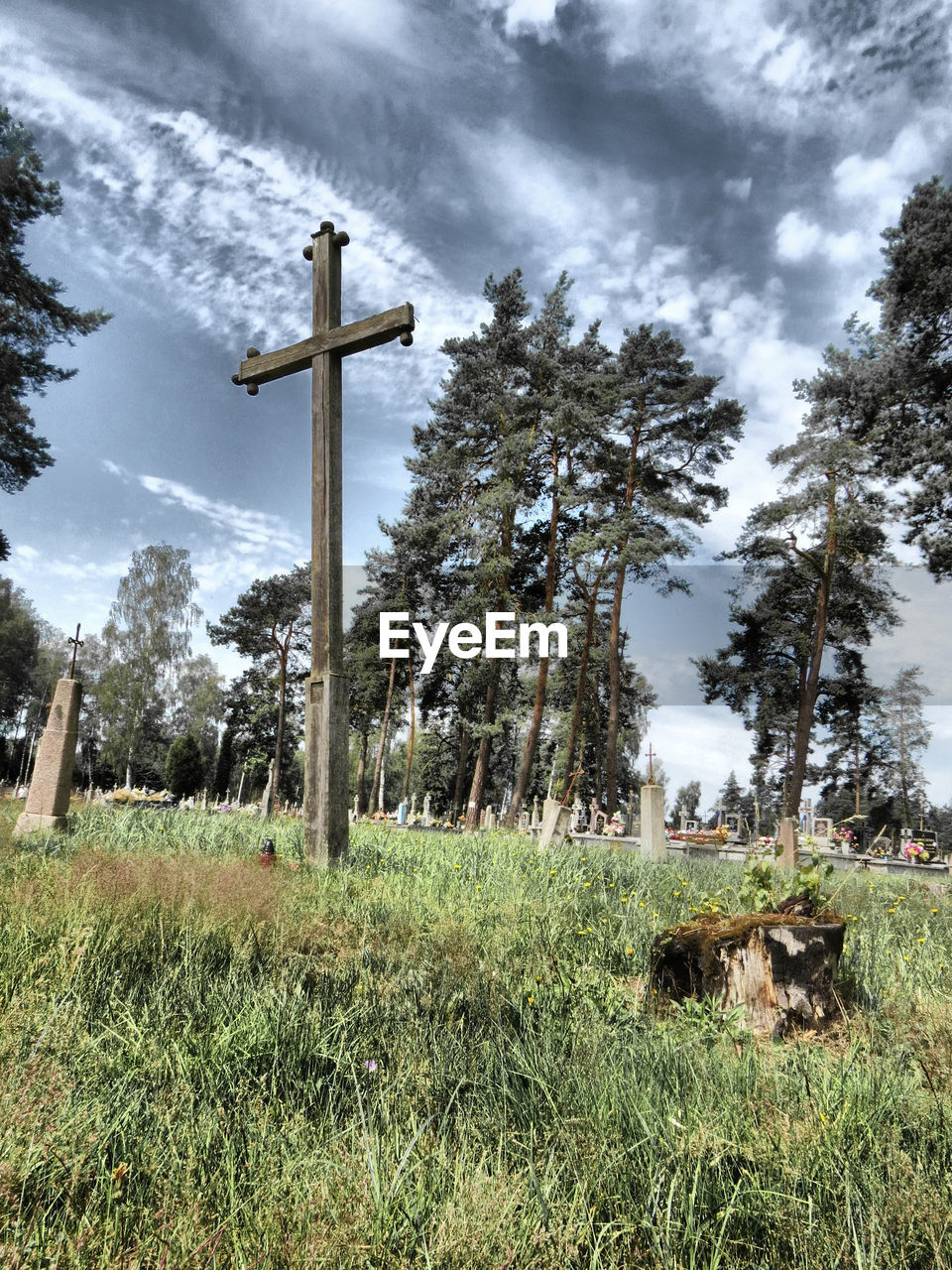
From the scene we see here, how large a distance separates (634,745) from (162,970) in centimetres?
4582

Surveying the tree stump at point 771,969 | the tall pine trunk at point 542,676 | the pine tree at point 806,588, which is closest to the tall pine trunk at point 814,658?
the pine tree at point 806,588

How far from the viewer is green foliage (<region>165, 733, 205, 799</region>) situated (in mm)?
36500

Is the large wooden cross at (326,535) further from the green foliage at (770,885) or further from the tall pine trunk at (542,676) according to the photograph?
the tall pine trunk at (542,676)

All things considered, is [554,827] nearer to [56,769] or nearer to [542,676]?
[56,769]

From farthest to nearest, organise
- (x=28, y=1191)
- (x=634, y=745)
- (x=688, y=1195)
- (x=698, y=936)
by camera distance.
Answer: (x=634, y=745) < (x=698, y=936) < (x=688, y=1195) < (x=28, y=1191)

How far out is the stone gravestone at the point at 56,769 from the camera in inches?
297

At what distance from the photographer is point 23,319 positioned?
19219 millimetres

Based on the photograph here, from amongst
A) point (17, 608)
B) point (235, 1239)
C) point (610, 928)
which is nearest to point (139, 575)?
point (17, 608)

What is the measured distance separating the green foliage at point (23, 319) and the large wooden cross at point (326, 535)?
1559 centimetres

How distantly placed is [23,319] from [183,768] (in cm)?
2314

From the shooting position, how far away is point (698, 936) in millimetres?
4203

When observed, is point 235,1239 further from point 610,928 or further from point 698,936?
point 610,928

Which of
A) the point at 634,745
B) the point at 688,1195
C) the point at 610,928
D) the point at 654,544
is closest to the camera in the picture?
the point at 688,1195

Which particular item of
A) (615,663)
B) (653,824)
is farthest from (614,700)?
(653,824)
